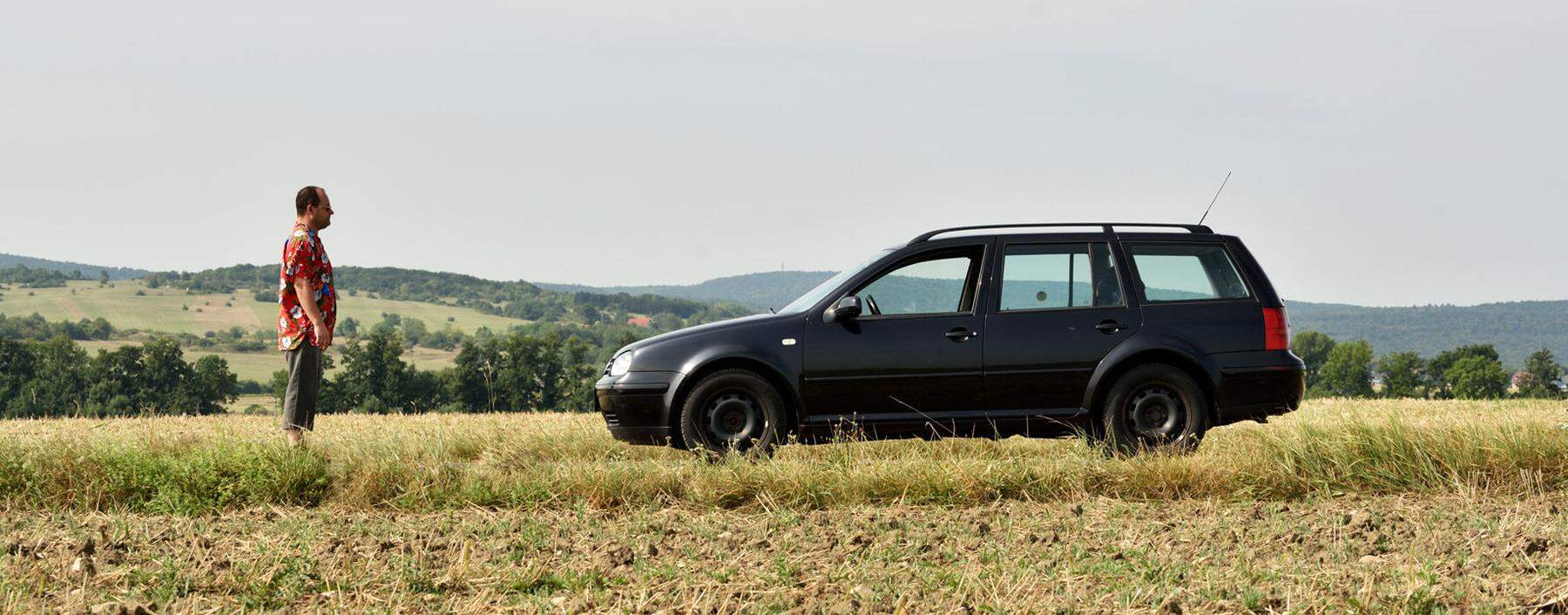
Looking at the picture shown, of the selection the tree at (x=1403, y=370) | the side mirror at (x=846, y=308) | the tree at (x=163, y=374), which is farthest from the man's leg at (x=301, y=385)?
the tree at (x=1403, y=370)

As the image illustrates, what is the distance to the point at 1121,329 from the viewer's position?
9211 mm

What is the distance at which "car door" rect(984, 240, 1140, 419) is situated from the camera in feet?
30.0

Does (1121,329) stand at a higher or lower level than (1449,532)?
higher

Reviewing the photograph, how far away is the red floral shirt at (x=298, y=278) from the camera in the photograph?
8938mm

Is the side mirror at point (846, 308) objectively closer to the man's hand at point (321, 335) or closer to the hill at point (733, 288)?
the man's hand at point (321, 335)

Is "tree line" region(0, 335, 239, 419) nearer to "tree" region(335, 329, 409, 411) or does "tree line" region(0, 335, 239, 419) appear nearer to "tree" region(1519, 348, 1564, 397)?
"tree" region(335, 329, 409, 411)

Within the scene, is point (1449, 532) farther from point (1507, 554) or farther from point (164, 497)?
point (164, 497)

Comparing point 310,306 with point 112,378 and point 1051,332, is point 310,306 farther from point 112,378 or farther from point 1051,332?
point 112,378

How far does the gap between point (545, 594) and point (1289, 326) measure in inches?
263

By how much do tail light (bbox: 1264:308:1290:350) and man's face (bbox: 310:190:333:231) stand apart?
6801 mm

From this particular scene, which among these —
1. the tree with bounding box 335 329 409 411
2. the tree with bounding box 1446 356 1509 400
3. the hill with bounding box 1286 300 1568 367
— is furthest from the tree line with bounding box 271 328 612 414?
the hill with bounding box 1286 300 1568 367

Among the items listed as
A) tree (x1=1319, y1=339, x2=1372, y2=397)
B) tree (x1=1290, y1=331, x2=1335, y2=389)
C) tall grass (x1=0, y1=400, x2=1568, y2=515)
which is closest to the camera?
tall grass (x1=0, y1=400, x2=1568, y2=515)

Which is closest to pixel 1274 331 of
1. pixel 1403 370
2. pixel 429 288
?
pixel 1403 370

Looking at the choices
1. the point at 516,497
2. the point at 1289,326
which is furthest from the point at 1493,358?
the point at 516,497
